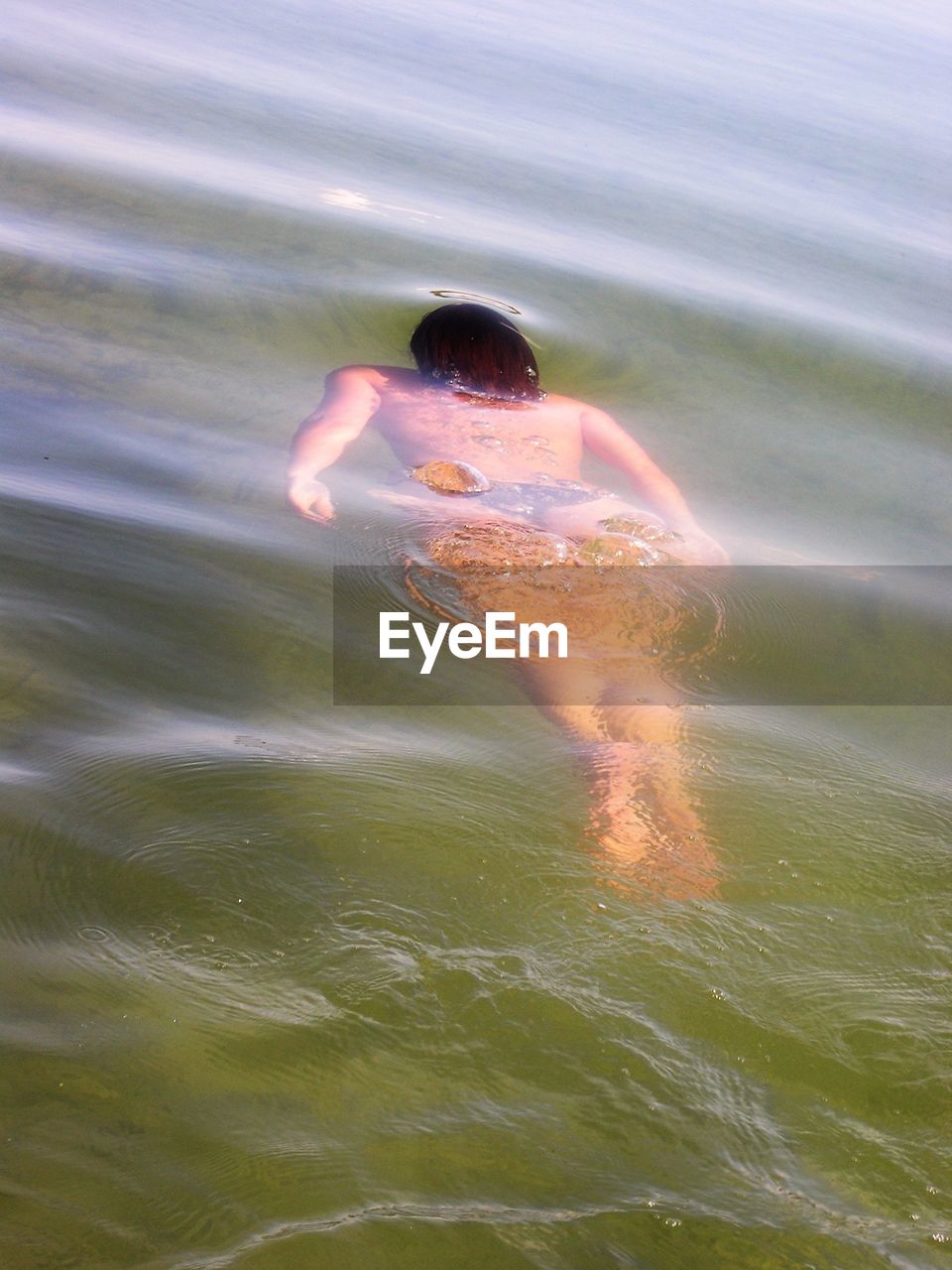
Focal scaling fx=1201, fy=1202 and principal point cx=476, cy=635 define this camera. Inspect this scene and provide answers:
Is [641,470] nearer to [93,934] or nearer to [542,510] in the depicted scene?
[542,510]

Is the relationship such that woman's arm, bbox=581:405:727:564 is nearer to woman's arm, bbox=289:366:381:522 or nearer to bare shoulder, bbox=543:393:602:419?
bare shoulder, bbox=543:393:602:419

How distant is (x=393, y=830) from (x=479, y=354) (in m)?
2.32

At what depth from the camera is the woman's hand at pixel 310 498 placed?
3500 millimetres

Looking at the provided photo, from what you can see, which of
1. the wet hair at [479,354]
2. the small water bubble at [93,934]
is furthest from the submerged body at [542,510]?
the small water bubble at [93,934]

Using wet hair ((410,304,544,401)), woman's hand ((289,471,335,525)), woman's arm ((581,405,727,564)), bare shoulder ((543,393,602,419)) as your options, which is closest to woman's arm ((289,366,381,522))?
woman's hand ((289,471,335,525))

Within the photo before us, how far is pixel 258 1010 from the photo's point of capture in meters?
1.93

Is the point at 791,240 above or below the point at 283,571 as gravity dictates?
above

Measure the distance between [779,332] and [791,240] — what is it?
131cm

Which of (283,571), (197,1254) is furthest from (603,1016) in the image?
(283,571)

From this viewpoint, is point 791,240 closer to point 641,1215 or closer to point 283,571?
point 283,571

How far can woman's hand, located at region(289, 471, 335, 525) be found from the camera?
11.5ft

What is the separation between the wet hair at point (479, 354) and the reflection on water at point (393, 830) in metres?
0.42

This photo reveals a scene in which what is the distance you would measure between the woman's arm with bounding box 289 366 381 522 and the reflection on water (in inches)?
2.7

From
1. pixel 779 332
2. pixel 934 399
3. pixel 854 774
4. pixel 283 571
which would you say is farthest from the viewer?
pixel 779 332
